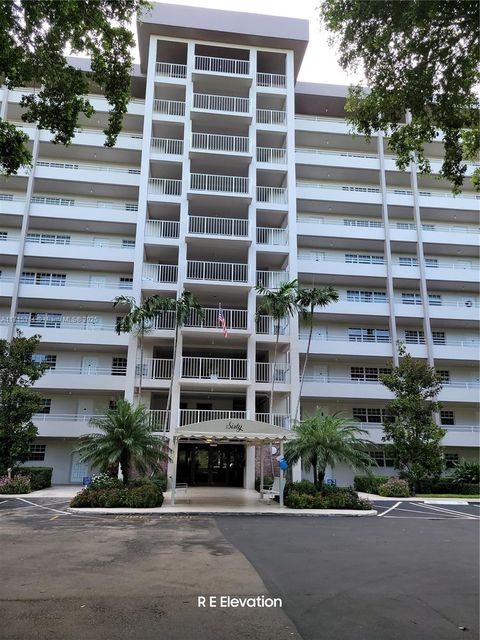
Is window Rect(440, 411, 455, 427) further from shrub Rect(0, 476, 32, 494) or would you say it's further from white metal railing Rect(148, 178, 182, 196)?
shrub Rect(0, 476, 32, 494)

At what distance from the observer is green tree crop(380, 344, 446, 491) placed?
86.0 feet

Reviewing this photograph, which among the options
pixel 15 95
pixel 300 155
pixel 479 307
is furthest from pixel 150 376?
pixel 479 307

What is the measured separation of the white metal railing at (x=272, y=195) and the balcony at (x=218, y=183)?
1.42 m

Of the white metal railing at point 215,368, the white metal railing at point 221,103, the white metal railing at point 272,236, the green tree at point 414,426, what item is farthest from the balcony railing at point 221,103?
the green tree at point 414,426

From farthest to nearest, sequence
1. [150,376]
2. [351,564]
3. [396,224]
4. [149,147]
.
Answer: [396,224]
[149,147]
[150,376]
[351,564]

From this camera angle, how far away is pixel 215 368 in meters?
30.5

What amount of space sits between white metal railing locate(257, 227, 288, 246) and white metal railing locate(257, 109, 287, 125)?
8384 mm

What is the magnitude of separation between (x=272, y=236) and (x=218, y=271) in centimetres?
450

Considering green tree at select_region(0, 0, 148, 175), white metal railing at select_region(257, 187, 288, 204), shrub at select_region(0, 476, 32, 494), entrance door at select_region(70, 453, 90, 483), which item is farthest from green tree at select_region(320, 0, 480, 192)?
entrance door at select_region(70, 453, 90, 483)

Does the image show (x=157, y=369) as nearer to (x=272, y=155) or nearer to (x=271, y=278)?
(x=271, y=278)

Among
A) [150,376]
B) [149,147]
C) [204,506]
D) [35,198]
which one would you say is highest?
[149,147]

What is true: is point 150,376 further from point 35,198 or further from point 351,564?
point 351,564

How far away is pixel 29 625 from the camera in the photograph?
5.73 metres

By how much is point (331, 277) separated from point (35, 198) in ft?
73.4
